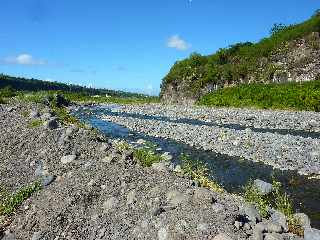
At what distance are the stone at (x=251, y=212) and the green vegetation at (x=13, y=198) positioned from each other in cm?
720

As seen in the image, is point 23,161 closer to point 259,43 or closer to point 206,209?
point 206,209

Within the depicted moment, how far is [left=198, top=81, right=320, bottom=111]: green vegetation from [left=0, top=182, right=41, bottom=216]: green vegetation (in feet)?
142

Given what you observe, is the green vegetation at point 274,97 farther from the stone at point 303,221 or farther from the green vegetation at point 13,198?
the green vegetation at point 13,198

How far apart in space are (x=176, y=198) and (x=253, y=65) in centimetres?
7521

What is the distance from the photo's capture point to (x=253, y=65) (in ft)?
281

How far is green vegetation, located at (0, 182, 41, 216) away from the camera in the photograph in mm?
15344

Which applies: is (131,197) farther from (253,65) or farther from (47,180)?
(253,65)

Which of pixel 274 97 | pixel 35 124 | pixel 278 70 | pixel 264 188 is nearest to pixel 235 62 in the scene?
pixel 278 70

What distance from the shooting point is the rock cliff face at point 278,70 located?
76500 millimetres

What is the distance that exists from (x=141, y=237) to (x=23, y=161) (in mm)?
9276

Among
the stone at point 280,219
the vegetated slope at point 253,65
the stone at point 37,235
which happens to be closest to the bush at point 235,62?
the vegetated slope at point 253,65

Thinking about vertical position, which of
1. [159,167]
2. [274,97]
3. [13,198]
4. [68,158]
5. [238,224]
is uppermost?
[274,97]

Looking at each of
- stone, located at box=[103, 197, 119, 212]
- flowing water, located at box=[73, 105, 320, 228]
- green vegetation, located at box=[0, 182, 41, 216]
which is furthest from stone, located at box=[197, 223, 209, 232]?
green vegetation, located at box=[0, 182, 41, 216]

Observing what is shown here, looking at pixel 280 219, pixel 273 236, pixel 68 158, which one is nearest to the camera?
pixel 273 236
